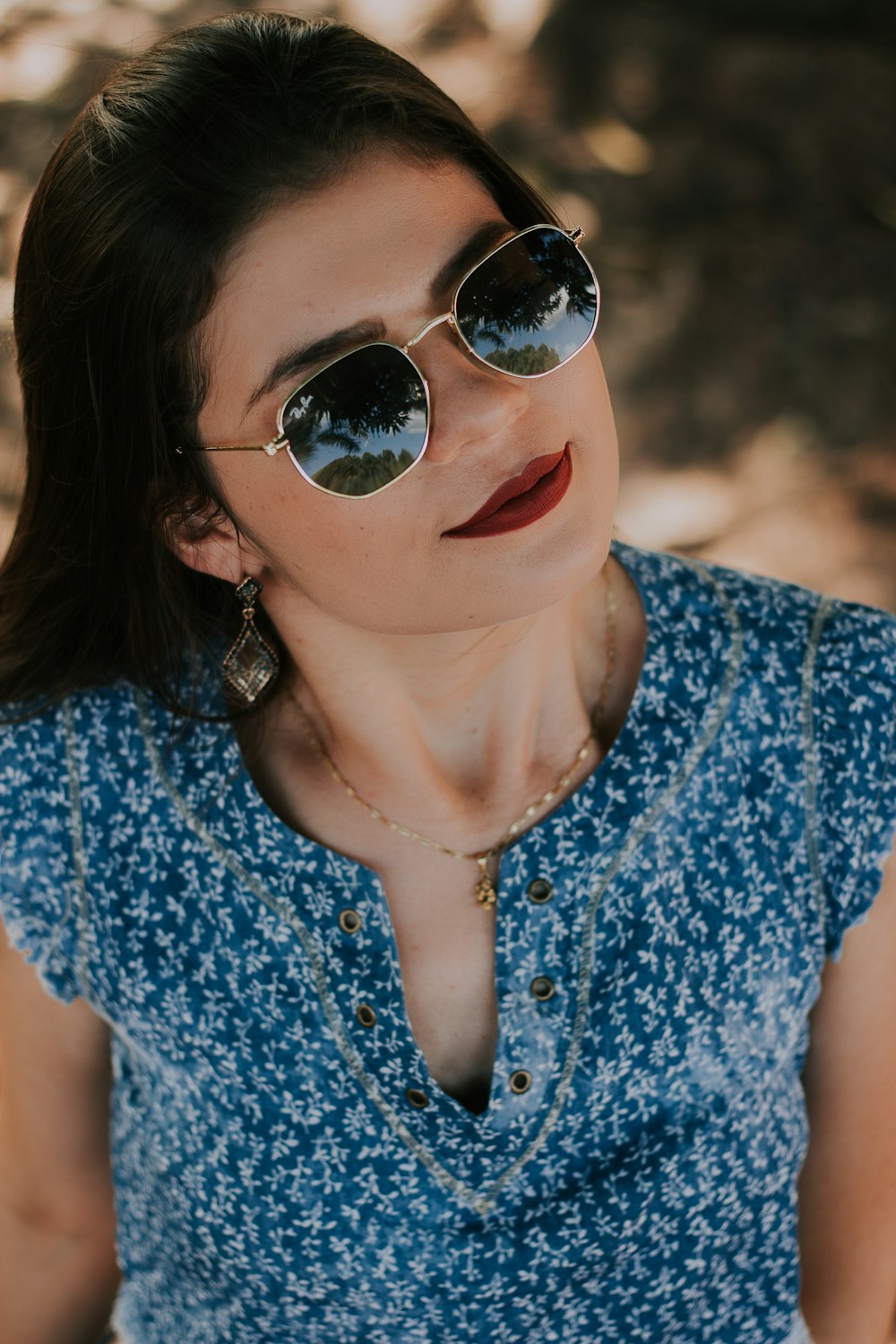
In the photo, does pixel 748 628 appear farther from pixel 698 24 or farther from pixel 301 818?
pixel 698 24

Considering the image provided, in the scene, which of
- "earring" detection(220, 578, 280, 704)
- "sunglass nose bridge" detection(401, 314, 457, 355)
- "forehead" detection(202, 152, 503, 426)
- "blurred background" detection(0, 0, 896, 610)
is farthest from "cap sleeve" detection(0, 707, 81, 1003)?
"blurred background" detection(0, 0, 896, 610)

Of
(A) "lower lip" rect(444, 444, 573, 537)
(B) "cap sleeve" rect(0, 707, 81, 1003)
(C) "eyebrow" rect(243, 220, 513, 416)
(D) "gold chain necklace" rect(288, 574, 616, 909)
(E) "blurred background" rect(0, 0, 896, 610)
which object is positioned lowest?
(E) "blurred background" rect(0, 0, 896, 610)

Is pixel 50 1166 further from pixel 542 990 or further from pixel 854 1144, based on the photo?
pixel 854 1144

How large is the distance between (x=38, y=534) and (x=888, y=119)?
9.40 feet

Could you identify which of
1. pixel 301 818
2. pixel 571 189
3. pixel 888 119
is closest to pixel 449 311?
pixel 301 818

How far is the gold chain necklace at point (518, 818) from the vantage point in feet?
5.24

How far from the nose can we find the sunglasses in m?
0.01

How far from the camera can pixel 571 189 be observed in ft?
11.9

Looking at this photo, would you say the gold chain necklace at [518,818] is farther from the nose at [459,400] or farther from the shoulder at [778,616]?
the nose at [459,400]

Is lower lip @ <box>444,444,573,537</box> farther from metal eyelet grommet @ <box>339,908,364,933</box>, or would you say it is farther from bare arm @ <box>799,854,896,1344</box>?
bare arm @ <box>799,854,896,1344</box>

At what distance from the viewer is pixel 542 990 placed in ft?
4.99

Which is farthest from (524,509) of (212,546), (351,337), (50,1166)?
(50,1166)

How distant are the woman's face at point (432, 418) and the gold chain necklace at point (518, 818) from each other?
278 mm

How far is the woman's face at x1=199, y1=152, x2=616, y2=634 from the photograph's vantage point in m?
1.31
